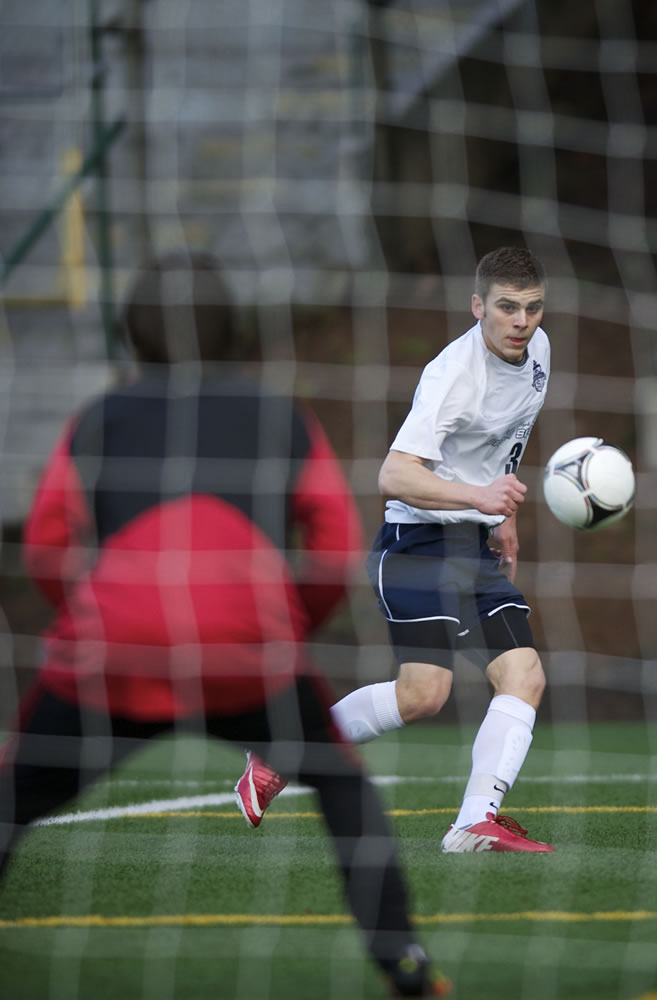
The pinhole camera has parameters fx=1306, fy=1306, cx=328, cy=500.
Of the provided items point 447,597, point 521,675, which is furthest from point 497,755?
point 447,597

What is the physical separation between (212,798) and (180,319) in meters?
3.11

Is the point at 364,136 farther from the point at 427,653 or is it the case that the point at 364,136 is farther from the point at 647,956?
the point at 647,956

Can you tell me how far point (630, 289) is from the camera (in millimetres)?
9938

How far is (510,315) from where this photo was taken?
12.8 feet

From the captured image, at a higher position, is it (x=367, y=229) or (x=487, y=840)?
(x=367, y=229)

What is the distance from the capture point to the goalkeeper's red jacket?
260 cm

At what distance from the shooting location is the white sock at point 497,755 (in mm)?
3846

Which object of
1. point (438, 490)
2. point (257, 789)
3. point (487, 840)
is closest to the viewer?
point (438, 490)

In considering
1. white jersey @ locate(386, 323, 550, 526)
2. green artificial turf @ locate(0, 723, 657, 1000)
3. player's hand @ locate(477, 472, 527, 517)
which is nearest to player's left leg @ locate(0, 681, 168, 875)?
green artificial turf @ locate(0, 723, 657, 1000)

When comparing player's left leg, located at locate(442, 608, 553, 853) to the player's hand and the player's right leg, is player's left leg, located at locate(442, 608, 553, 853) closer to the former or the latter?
the player's hand

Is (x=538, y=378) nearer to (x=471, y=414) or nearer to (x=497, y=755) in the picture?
(x=471, y=414)

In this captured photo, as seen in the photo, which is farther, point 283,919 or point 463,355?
point 463,355

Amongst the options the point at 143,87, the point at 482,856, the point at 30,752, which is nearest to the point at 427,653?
the point at 482,856

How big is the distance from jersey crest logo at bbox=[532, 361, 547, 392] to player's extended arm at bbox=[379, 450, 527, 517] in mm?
553
